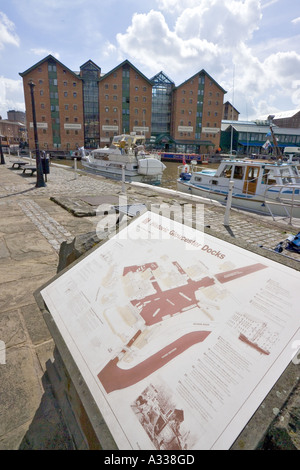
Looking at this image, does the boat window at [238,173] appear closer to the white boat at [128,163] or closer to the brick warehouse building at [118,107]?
the white boat at [128,163]

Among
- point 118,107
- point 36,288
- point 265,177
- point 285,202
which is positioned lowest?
point 36,288

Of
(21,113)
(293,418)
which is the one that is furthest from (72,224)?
(21,113)

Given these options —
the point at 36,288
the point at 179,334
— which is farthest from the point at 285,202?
the point at 179,334

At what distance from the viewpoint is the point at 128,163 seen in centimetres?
→ 2178

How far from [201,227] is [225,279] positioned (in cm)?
78

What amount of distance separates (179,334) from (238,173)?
11057mm

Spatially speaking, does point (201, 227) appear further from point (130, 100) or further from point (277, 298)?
point (130, 100)

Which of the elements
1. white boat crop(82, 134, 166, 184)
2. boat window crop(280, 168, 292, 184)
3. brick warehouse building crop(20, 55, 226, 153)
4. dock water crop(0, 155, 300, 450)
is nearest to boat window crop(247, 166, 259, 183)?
boat window crop(280, 168, 292, 184)

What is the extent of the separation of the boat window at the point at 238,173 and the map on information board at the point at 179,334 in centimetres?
990

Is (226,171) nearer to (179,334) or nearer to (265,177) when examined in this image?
(265,177)

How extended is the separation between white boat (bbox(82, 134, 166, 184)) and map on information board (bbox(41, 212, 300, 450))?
1918 cm

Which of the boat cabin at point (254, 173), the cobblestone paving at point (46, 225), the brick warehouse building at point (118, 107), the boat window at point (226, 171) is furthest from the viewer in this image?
the brick warehouse building at point (118, 107)

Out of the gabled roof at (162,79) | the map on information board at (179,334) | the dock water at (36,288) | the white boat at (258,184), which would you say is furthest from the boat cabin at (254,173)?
the gabled roof at (162,79)

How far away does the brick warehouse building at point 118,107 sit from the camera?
46.8m
